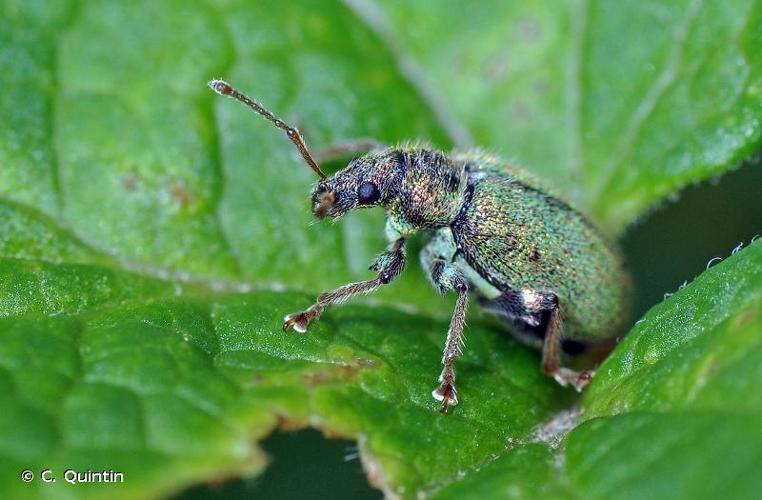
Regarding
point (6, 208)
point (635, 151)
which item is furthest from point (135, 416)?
point (635, 151)

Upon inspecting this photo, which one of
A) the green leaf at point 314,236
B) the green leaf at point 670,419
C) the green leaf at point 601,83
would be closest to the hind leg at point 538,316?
the green leaf at point 314,236

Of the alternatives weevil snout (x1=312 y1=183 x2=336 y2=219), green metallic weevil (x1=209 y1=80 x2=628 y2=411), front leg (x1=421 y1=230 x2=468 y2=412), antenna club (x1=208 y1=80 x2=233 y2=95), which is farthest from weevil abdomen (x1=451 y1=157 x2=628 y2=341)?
antenna club (x1=208 y1=80 x2=233 y2=95)

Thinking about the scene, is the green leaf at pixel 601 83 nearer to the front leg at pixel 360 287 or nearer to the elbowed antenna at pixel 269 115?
the front leg at pixel 360 287

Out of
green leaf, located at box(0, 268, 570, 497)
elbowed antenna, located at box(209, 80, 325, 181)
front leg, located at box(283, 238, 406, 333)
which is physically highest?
elbowed antenna, located at box(209, 80, 325, 181)

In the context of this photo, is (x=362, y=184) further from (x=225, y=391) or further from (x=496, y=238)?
(x=225, y=391)

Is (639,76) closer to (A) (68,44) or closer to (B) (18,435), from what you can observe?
(A) (68,44)

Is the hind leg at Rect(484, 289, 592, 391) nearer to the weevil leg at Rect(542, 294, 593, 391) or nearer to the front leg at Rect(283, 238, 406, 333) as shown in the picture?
the weevil leg at Rect(542, 294, 593, 391)
